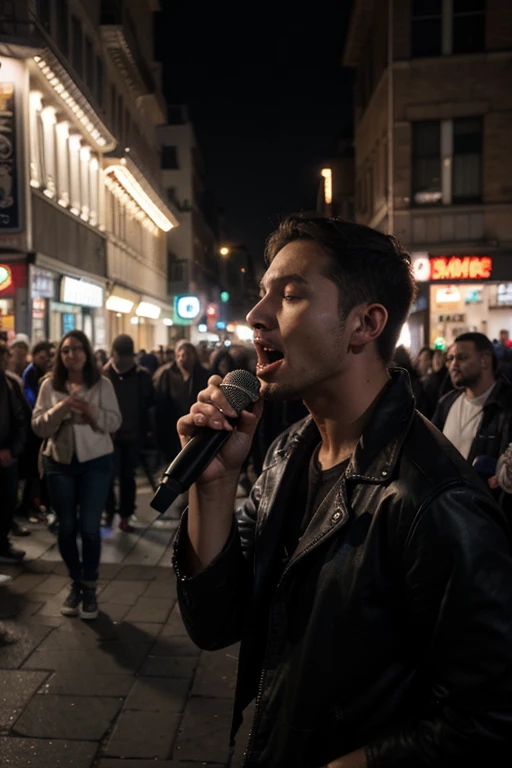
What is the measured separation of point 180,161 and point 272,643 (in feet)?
184

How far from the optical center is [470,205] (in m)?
19.5

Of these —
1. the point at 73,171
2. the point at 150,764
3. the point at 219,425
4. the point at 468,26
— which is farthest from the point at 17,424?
the point at 468,26

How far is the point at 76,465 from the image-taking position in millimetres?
5418

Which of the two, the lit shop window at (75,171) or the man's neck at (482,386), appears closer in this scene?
the man's neck at (482,386)

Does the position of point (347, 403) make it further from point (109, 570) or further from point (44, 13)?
point (44, 13)

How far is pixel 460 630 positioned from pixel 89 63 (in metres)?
24.5

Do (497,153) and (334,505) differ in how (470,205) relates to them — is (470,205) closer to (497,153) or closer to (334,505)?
(497,153)

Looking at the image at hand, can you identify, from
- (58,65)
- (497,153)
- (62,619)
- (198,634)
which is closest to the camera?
(198,634)

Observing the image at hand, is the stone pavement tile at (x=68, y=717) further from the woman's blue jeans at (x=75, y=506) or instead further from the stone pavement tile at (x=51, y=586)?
the stone pavement tile at (x=51, y=586)

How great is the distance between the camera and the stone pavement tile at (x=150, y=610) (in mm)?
5301

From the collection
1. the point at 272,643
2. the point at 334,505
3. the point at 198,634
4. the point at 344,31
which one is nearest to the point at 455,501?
the point at 334,505

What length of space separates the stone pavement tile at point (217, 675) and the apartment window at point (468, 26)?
1970 centimetres

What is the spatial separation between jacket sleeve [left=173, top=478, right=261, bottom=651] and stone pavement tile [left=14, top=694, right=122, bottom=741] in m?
2.24

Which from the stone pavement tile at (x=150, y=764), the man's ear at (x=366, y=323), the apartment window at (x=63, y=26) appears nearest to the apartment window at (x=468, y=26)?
the apartment window at (x=63, y=26)
